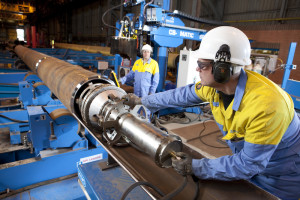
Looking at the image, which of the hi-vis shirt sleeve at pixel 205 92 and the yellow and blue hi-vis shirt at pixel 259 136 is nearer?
the yellow and blue hi-vis shirt at pixel 259 136

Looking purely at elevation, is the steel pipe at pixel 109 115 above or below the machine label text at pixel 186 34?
below

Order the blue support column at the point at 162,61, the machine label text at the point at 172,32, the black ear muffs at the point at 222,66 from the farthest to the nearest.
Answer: the blue support column at the point at 162,61
the machine label text at the point at 172,32
the black ear muffs at the point at 222,66

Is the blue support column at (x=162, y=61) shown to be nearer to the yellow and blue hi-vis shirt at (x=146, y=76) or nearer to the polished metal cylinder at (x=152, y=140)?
the yellow and blue hi-vis shirt at (x=146, y=76)

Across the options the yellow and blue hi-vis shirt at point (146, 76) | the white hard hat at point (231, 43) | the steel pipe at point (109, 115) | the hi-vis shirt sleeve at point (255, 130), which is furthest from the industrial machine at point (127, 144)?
the yellow and blue hi-vis shirt at point (146, 76)

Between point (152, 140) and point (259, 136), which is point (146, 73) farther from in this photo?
point (259, 136)

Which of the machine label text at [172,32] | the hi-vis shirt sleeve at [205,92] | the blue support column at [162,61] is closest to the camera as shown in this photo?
the hi-vis shirt sleeve at [205,92]

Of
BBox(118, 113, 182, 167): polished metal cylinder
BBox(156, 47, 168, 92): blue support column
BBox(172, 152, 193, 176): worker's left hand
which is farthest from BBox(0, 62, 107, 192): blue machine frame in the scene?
BBox(156, 47, 168, 92): blue support column

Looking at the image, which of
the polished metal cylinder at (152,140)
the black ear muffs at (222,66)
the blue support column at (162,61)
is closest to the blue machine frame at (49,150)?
the polished metal cylinder at (152,140)

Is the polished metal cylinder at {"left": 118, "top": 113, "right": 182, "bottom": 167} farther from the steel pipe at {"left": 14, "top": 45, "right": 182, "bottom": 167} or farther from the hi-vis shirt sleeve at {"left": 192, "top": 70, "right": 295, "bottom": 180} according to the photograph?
the hi-vis shirt sleeve at {"left": 192, "top": 70, "right": 295, "bottom": 180}

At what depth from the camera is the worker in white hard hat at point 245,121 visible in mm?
899

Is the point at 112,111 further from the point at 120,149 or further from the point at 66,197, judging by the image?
the point at 66,197

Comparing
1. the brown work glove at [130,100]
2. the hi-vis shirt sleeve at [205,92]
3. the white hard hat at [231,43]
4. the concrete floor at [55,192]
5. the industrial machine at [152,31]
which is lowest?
the concrete floor at [55,192]

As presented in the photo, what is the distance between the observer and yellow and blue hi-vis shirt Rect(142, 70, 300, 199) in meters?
0.89

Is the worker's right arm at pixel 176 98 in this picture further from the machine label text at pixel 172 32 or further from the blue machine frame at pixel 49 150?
the machine label text at pixel 172 32
